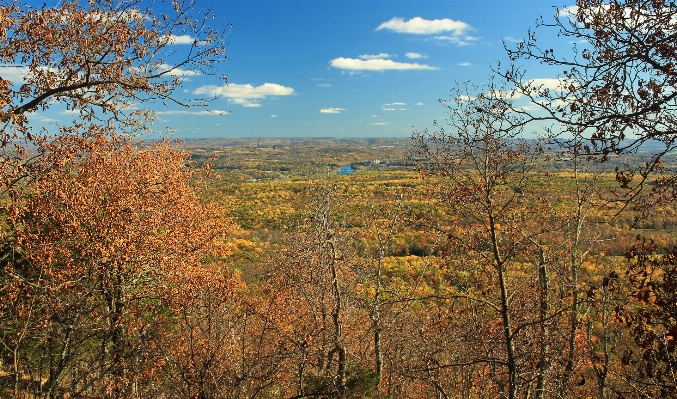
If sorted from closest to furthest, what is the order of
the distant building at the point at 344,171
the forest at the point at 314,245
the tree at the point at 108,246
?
1. the forest at the point at 314,245
2. the tree at the point at 108,246
3. the distant building at the point at 344,171

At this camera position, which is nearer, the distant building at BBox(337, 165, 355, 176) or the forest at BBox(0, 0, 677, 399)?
the forest at BBox(0, 0, 677, 399)

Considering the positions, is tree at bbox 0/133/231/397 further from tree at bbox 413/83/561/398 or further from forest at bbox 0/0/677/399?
tree at bbox 413/83/561/398

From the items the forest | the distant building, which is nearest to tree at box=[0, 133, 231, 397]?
the forest

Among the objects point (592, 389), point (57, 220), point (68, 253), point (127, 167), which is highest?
point (127, 167)

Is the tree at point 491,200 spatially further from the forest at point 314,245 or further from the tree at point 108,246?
the tree at point 108,246

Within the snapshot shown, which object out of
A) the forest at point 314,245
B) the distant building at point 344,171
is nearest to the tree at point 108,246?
the forest at point 314,245

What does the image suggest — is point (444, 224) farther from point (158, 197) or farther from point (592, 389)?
point (592, 389)

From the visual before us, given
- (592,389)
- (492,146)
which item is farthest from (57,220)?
(592,389)

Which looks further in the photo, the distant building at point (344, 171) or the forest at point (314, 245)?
the distant building at point (344, 171)
